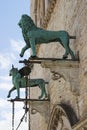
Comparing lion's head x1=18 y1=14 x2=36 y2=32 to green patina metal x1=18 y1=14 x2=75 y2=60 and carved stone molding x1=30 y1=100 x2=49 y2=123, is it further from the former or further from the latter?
carved stone molding x1=30 y1=100 x2=49 y2=123

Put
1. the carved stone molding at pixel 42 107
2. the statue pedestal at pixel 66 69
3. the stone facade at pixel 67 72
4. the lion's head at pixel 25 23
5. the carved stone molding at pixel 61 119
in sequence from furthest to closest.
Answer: the carved stone molding at pixel 42 107
the lion's head at pixel 25 23
the carved stone molding at pixel 61 119
the statue pedestal at pixel 66 69
the stone facade at pixel 67 72

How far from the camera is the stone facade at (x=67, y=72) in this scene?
7418 millimetres

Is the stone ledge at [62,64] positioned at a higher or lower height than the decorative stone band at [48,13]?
lower

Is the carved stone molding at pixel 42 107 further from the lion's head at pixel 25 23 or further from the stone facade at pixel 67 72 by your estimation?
the lion's head at pixel 25 23

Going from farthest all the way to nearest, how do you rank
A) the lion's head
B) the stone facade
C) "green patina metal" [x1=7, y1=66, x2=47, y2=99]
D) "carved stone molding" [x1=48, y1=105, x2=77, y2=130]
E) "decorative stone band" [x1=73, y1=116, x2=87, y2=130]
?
"green patina metal" [x1=7, y1=66, x2=47, y2=99]
the lion's head
"carved stone molding" [x1=48, y1=105, x2=77, y2=130]
the stone facade
"decorative stone band" [x1=73, y1=116, x2=87, y2=130]

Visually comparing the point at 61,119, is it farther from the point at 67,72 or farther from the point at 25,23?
the point at 25,23

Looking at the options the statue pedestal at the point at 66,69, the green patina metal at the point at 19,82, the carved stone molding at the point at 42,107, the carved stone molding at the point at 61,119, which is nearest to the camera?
the statue pedestal at the point at 66,69

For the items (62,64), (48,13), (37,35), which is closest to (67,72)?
(62,64)

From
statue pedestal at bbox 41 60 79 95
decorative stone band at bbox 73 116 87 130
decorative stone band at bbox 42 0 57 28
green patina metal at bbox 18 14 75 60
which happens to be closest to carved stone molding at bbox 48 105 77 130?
decorative stone band at bbox 73 116 87 130

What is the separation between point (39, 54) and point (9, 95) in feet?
7.74

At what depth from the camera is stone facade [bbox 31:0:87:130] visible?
7.42 meters

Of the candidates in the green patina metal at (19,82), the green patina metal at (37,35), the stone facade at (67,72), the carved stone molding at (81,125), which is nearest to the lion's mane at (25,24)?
the green patina metal at (37,35)

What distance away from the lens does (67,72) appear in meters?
7.65

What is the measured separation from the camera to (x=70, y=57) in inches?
324
